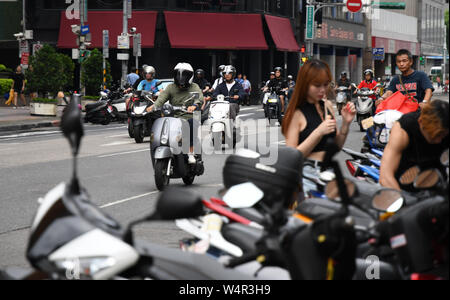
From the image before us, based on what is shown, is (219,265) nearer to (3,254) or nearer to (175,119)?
(3,254)

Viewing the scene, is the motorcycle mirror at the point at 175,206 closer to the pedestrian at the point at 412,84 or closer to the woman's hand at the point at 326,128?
Result: the woman's hand at the point at 326,128

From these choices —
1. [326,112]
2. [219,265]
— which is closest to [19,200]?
[326,112]

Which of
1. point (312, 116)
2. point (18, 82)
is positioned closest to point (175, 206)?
point (312, 116)

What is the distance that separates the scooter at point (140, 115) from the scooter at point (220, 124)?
2.68 meters

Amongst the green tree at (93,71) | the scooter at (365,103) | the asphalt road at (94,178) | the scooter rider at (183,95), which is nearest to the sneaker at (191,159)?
the scooter rider at (183,95)

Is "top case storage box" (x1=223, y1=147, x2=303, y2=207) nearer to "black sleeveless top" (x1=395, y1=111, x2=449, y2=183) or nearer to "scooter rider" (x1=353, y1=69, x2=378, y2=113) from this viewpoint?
"black sleeveless top" (x1=395, y1=111, x2=449, y2=183)

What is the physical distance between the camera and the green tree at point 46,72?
30.2 m

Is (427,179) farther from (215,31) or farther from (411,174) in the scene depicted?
(215,31)

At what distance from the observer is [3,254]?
739 centimetres

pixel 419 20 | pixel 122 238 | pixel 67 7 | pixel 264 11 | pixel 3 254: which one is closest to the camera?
pixel 122 238

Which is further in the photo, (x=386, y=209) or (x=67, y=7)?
(x=67, y=7)

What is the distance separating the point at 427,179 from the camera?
3.78m

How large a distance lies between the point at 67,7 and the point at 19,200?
34977mm

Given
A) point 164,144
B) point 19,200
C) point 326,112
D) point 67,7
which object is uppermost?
→ point 67,7
